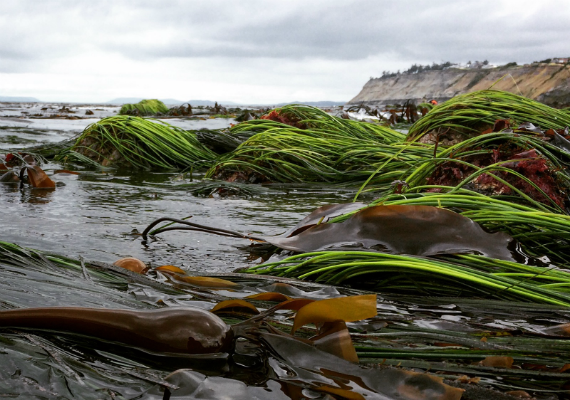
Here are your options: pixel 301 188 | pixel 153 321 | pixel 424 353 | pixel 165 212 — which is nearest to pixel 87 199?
pixel 165 212

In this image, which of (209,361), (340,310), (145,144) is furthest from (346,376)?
(145,144)

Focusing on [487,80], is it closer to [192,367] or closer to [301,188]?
[301,188]

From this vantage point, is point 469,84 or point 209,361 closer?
point 209,361

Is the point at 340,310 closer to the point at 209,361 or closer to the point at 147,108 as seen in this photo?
the point at 209,361

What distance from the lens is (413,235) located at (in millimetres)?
2051

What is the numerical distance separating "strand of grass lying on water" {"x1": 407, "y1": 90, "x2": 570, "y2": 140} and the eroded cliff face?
1456 cm

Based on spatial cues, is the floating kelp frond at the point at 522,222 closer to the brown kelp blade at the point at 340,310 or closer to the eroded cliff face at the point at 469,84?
the brown kelp blade at the point at 340,310

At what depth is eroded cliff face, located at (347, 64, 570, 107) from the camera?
84.5ft

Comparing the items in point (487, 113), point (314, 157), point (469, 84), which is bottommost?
point (314, 157)

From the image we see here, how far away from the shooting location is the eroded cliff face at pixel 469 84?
25750mm

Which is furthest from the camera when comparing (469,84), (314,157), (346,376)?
(469,84)

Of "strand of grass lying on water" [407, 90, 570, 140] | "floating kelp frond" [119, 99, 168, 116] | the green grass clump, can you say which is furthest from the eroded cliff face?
"strand of grass lying on water" [407, 90, 570, 140]

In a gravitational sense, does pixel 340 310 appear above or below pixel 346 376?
above

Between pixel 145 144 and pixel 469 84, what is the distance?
52.7 m
